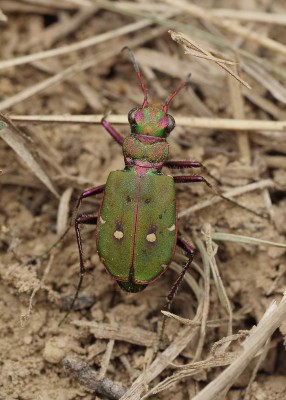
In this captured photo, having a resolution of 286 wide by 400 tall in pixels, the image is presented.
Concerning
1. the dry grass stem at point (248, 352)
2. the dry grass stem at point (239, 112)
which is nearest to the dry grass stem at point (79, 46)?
the dry grass stem at point (239, 112)

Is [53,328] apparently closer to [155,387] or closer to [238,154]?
[155,387]

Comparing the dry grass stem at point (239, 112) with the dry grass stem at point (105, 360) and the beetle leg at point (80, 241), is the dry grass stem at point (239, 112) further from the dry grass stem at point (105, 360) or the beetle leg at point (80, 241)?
the dry grass stem at point (105, 360)

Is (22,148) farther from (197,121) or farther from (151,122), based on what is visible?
(197,121)

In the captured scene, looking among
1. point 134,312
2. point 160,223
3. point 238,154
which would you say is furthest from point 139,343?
point 238,154

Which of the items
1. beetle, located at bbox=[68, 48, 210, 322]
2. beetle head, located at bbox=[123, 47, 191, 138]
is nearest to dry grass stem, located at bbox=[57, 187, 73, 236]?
beetle, located at bbox=[68, 48, 210, 322]

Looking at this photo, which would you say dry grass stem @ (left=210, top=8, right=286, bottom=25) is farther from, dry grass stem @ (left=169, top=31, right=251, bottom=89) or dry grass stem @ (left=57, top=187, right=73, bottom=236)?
dry grass stem @ (left=57, top=187, right=73, bottom=236)

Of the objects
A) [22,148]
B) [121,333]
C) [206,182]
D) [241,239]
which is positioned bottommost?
[121,333]

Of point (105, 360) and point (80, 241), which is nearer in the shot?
point (105, 360)

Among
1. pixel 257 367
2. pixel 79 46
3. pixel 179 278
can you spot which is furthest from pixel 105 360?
pixel 79 46
